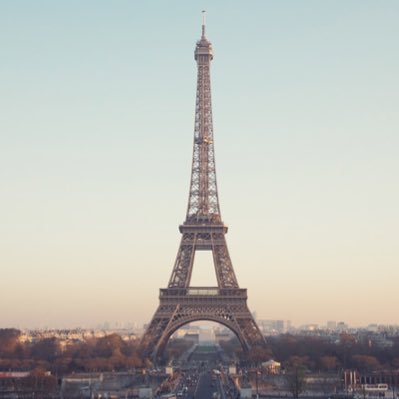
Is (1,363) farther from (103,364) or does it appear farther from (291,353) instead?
(291,353)

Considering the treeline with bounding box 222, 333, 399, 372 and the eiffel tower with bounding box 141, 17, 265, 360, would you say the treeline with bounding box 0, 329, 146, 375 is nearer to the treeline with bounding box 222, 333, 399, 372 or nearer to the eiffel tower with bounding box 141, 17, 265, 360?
the eiffel tower with bounding box 141, 17, 265, 360

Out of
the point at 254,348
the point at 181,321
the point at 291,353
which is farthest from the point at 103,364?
the point at 291,353

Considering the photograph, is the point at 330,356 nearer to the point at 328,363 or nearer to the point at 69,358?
the point at 328,363

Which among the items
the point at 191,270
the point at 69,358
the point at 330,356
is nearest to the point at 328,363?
the point at 330,356

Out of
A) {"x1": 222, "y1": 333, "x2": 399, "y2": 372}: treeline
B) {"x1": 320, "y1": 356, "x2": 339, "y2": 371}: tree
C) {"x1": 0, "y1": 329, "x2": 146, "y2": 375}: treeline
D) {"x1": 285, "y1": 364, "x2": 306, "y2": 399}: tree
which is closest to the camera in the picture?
{"x1": 285, "y1": 364, "x2": 306, "y2": 399}: tree

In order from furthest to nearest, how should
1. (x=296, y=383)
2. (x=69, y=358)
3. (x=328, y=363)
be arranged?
(x=69, y=358) → (x=328, y=363) → (x=296, y=383)

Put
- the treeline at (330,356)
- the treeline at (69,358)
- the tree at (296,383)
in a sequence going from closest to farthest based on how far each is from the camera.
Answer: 1. the tree at (296,383)
2. the treeline at (69,358)
3. the treeline at (330,356)

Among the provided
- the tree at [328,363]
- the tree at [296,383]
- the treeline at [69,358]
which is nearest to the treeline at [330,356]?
the tree at [328,363]

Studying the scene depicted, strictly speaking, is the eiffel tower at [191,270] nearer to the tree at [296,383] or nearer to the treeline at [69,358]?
the treeline at [69,358]

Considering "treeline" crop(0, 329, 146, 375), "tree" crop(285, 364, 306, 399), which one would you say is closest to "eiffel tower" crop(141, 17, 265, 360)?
"treeline" crop(0, 329, 146, 375)
